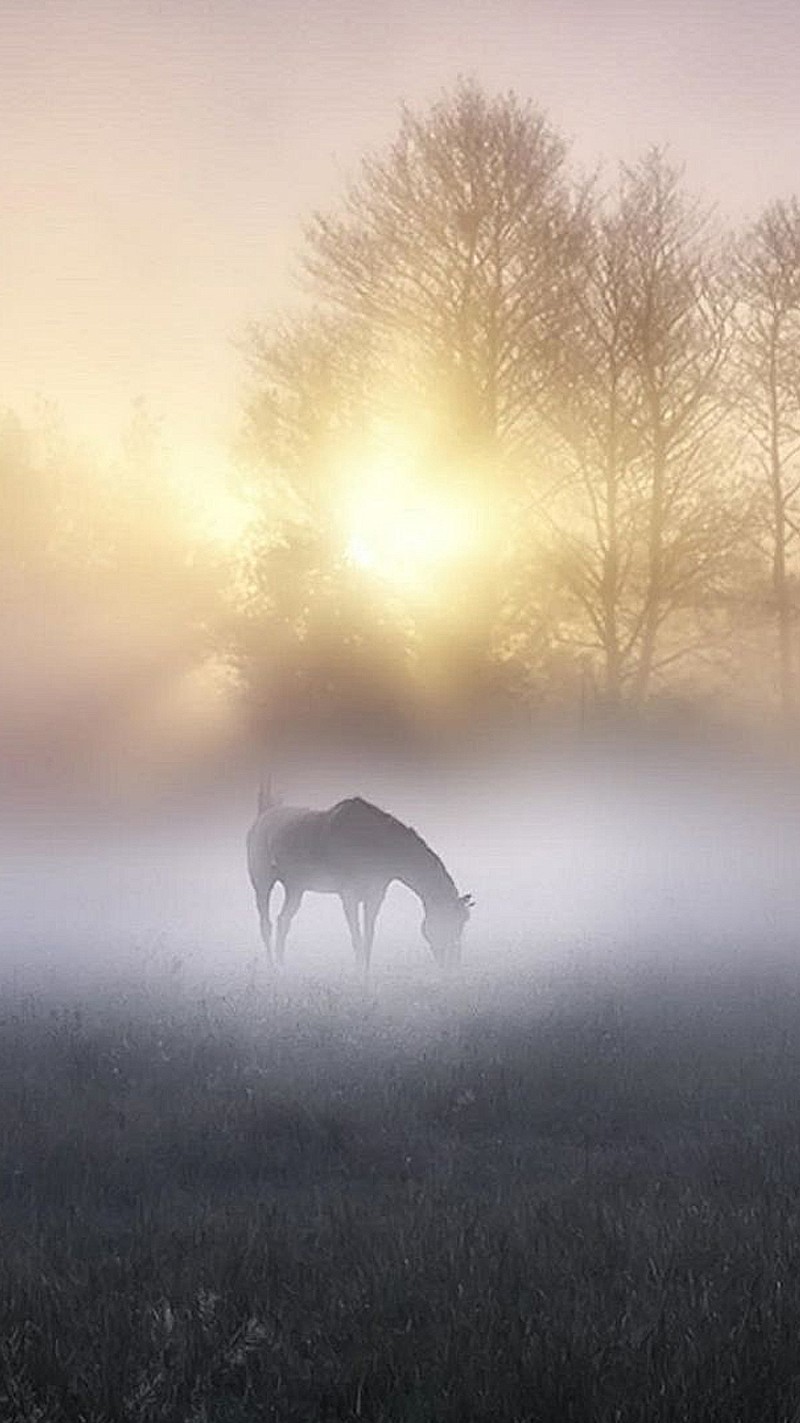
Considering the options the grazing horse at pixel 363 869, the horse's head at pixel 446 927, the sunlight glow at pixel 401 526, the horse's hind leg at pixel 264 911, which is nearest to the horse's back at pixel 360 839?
the grazing horse at pixel 363 869

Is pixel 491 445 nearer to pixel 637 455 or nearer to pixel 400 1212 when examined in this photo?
pixel 637 455

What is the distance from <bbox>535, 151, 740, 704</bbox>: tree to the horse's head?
37.3 ft

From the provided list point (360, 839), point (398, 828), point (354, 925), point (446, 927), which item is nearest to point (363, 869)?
point (360, 839)

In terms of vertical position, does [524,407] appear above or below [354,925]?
above

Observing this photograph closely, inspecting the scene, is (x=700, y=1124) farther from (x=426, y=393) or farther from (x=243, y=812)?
(x=243, y=812)

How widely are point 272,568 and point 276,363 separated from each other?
357 cm

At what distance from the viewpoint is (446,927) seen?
57.4ft

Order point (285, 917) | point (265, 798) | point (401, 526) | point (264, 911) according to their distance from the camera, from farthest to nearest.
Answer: point (401, 526) < point (265, 798) < point (264, 911) < point (285, 917)

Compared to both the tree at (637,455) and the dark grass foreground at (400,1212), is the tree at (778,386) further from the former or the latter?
the dark grass foreground at (400,1212)

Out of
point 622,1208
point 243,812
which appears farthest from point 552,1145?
point 243,812

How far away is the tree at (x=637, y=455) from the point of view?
28281 mm

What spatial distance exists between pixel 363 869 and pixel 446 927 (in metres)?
1.36

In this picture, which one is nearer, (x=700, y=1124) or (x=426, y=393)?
(x=700, y=1124)

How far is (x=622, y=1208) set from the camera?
783 centimetres
